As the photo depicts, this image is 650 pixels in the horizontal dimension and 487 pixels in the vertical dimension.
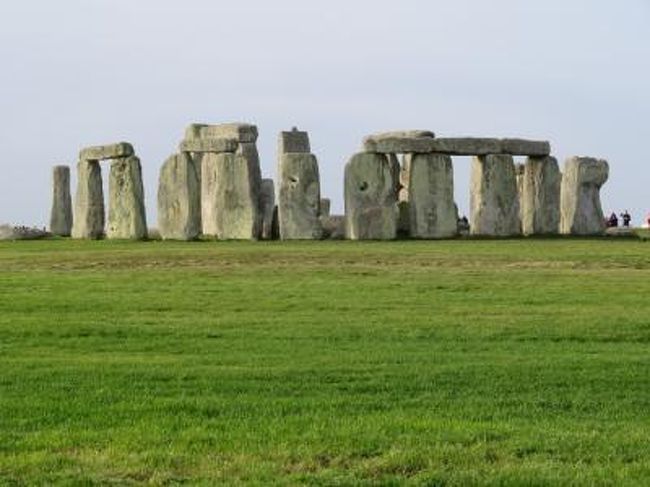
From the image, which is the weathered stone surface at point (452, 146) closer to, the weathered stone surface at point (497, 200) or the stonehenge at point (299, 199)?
the weathered stone surface at point (497, 200)

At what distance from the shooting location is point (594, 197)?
36.3 meters

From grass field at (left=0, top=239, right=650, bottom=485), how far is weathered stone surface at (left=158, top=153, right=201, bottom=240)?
12398 mm

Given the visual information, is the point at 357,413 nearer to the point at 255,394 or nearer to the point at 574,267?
the point at 255,394

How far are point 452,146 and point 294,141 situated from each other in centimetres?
621

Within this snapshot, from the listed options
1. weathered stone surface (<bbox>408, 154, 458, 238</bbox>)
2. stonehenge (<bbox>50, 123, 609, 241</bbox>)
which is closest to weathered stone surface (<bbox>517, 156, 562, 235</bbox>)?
stonehenge (<bbox>50, 123, 609, 241</bbox>)

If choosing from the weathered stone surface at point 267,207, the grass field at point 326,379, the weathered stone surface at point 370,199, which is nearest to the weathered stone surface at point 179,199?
the weathered stone surface at point 267,207

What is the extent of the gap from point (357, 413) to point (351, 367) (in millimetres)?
2090

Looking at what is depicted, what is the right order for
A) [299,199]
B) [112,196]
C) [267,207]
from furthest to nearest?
[267,207]
[112,196]
[299,199]

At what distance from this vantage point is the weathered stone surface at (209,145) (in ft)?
114

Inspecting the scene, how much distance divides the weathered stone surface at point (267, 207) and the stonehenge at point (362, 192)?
60 mm

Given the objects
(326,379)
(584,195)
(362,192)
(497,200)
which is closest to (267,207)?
(362,192)

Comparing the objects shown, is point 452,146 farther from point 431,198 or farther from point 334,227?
point 334,227

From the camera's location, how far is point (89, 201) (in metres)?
37.7

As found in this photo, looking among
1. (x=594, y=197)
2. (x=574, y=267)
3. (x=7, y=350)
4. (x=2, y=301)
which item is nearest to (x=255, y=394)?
(x=7, y=350)
